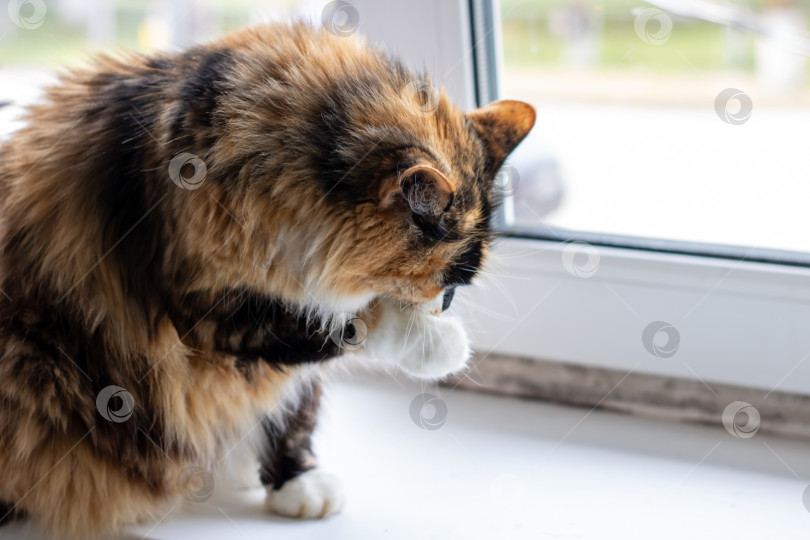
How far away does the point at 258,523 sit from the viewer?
939 millimetres

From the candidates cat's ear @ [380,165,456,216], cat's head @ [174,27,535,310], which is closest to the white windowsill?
cat's head @ [174,27,535,310]

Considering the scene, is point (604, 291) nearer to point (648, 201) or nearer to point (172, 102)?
point (648, 201)

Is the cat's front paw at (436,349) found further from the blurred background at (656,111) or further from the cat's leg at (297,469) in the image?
the blurred background at (656,111)

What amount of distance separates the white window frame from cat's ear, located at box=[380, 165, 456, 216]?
0.78 feet

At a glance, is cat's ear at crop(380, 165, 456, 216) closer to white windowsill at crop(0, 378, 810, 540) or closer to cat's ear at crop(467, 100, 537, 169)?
cat's ear at crop(467, 100, 537, 169)

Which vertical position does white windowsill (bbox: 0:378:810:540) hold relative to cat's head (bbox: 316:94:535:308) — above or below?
below

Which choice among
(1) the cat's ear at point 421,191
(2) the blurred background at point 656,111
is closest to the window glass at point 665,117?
(2) the blurred background at point 656,111

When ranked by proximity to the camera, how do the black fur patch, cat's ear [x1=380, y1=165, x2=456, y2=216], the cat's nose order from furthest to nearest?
the black fur patch, the cat's nose, cat's ear [x1=380, y1=165, x2=456, y2=216]

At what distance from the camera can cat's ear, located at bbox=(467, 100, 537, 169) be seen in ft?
3.02

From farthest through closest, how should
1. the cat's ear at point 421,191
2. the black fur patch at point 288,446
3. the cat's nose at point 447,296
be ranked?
1. the black fur patch at point 288,446
2. the cat's nose at point 447,296
3. the cat's ear at point 421,191

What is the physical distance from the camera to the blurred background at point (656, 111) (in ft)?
3.48

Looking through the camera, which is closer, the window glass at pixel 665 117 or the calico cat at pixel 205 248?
the calico cat at pixel 205 248

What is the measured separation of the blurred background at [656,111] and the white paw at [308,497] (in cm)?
51

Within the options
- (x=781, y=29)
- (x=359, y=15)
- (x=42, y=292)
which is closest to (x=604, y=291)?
(x=781, y=29)
